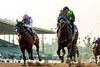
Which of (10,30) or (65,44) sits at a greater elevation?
(10,30)

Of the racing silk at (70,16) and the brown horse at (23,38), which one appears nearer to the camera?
the racing silk at (70,16)

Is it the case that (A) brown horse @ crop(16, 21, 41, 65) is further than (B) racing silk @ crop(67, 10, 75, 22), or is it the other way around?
(A) brown horse @ crop(16, 21, 41, 65)

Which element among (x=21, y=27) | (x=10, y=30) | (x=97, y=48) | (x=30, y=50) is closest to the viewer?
(x=21, y=27)

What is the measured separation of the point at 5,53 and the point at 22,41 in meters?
42.6

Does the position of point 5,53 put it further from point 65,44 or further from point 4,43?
point 65,44

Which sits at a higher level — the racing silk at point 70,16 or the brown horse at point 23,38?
the racing silk at point 70,16

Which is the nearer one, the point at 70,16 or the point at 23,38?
the point at 70,16

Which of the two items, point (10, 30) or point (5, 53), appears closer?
point (5, 53)

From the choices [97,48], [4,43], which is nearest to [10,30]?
[4,43]

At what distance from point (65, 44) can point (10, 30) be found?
175 ft

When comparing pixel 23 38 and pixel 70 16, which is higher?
pixel 70 16

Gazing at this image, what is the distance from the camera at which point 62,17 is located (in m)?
15.7

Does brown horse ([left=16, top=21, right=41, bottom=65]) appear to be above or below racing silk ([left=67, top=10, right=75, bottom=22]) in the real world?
below

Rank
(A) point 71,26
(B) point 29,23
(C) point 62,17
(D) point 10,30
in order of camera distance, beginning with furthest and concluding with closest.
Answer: (D) point 10,30
(B) point 29,23
(A) point 71,26
(C) point 62,17
